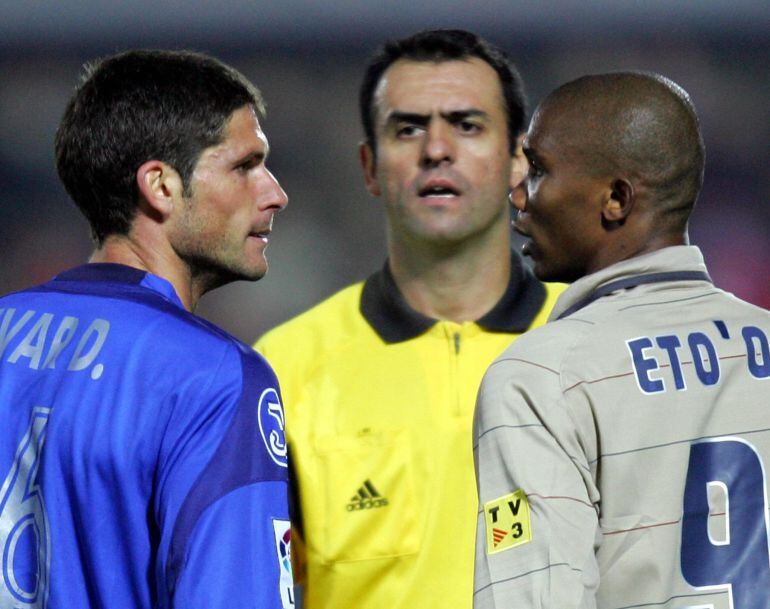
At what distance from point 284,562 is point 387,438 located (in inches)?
37.2

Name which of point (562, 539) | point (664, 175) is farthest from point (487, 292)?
point (562, 539)

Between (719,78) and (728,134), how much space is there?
0.35 m

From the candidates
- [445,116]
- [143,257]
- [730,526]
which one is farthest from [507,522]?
[445,116]

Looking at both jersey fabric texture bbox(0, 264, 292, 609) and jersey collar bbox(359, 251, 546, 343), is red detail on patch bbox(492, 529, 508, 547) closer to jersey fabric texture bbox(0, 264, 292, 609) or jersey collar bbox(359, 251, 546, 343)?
jersey fabric texture bbox(0, 264, 292, 609)

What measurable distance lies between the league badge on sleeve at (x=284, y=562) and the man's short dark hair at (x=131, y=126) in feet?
1.96

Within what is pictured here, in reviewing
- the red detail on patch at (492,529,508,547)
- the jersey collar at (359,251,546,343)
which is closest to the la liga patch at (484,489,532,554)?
the red detail on patch at (492,529,508,547)

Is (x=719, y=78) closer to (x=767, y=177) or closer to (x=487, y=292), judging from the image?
(x=767, y=177)

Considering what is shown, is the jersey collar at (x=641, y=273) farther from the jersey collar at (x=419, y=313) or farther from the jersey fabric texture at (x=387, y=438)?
the jersey collar at (x=419, y=313)

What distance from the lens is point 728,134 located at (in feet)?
22.4

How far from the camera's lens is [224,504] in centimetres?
186

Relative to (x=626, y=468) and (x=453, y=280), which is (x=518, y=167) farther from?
(x=626, y=468)

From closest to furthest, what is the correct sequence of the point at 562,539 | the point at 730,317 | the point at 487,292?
1. the point at 562,539
2. the point at 730,317
3. the point at 487,292

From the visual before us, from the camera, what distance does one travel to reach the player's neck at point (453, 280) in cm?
311

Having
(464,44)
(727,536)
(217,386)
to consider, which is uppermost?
(464,44)
